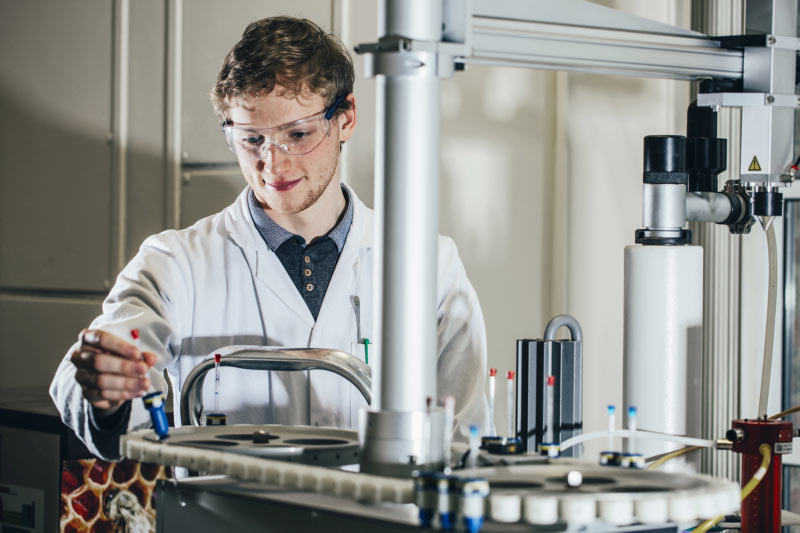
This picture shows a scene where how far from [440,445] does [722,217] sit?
18.8 inches

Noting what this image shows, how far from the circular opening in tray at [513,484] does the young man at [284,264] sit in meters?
1.00

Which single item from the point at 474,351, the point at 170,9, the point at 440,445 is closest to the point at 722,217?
the point at 440,445

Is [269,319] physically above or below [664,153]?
below

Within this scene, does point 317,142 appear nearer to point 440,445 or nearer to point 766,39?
point 766,39

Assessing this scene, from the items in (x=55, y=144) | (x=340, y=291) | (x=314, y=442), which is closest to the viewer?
(x=314, y=442)

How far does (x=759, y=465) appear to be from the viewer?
2.81ft

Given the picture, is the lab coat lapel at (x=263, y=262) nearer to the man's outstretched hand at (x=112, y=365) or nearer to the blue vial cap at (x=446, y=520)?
the man's outstretched hand at (x=112, y=365)

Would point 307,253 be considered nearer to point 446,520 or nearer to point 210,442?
point 210,442

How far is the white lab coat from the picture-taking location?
5.29ft

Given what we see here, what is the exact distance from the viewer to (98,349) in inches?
34.0

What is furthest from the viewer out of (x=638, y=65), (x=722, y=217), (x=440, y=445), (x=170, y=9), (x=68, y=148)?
(x=68, y=148)

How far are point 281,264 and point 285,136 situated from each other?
221mm

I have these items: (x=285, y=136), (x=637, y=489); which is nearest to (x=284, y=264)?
(x=285, y=136)

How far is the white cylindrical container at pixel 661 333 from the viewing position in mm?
889
